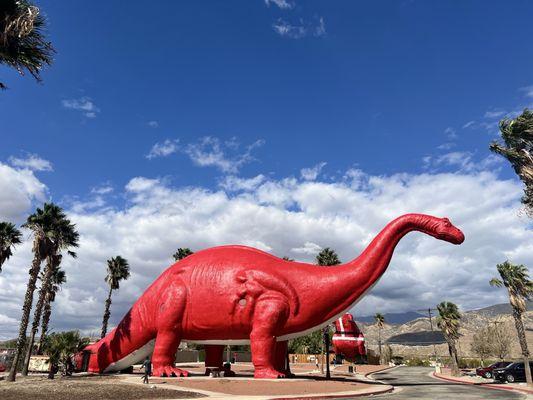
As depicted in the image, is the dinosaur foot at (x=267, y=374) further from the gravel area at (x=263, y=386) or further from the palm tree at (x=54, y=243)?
the palm tree at (x=54, y=243)

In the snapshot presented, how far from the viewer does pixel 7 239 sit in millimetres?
26469

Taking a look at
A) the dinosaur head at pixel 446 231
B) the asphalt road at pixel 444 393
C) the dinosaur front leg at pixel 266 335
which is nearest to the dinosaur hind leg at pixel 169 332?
the dinosaur front leg at pixel 266 335

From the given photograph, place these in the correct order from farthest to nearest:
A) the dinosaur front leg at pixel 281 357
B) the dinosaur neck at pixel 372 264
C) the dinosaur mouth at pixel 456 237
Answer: the dinosaur front leg at pixel 281 357 < the dinosaur neck at pixel 372 264 < the dinosaur mouth at pixel 456 237

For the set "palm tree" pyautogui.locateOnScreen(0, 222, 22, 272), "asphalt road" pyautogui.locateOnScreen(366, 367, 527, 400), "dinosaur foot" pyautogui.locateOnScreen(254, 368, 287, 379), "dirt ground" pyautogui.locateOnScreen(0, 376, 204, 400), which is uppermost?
"palm tree" pyautogui.locateOnScreen(0, 222, 22, 272)

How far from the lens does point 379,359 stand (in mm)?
59812

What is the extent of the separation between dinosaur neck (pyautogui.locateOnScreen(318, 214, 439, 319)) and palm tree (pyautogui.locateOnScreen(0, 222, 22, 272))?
67.8 ft

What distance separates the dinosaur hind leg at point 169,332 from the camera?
18156 mm

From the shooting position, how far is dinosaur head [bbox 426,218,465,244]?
16.8 metres

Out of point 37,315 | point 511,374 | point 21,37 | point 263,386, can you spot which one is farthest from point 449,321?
point 21,37

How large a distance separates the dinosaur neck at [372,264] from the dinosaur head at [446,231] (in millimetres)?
84

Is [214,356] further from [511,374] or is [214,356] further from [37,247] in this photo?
[511,374]

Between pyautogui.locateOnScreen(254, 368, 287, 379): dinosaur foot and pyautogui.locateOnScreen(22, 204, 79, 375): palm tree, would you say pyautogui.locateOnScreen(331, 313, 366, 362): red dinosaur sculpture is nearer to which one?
pyautogui.locateOnScreen(254, 368, 287, 379): dinosaur foot

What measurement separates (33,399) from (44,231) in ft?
50.1

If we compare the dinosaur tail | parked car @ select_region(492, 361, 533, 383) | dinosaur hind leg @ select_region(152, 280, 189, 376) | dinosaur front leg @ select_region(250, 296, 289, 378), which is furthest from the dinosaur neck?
parked car @ select_region(492, 361, 533, 383)
